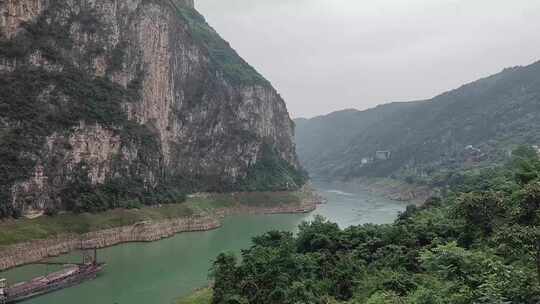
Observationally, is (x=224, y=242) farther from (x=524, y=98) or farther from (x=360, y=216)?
(x=524, y=98)

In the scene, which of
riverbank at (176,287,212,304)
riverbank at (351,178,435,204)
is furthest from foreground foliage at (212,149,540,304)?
riverbank at (351,178,435,204)

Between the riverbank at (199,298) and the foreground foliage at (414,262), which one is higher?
the foreground foliage at (414,262)

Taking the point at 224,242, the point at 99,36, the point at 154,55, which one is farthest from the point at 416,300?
the point at 154,55

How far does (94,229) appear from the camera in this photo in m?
66.0

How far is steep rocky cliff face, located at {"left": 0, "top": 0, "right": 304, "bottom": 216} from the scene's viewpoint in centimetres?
7131

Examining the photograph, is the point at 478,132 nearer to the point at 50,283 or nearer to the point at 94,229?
the point at 94,229

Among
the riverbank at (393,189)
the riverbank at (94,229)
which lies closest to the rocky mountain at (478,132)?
the riverbank at (393,189)

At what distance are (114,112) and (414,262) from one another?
236ft

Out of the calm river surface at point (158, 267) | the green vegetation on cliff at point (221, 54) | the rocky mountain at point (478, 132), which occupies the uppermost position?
the green vegetation on cliff at point (221, 54)

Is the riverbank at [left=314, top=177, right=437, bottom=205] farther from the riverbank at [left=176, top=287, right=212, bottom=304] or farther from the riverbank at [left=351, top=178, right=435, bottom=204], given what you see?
the riverbank at [left=176, top=287, right=212, bottom=304]

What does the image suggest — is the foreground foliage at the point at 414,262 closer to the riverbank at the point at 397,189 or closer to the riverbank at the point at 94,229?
the riverbank at the point at 94,229

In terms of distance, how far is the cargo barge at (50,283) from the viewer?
37.1m

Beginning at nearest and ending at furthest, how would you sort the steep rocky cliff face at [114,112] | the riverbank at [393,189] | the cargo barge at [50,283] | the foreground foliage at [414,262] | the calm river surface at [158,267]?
the foreground foliage at [414,262] < the cargo barge at [50,283] < the calm river surface at [158,267] < the steep rocky cliff face at [114,112] < the riverbank at [393,189]

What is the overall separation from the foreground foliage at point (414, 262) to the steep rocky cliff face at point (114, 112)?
147 feet
